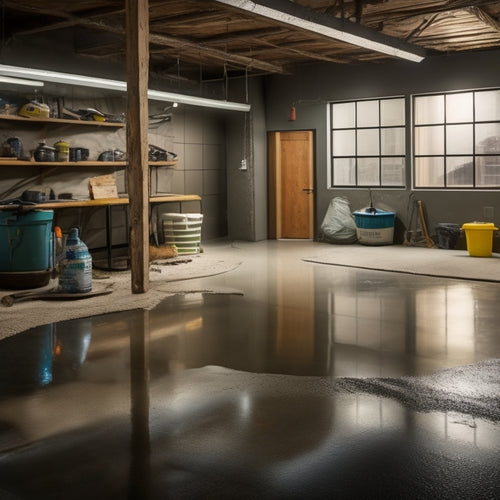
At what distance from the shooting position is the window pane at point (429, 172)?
11703 millimetres

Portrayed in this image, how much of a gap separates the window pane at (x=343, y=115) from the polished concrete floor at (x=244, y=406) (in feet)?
19.2

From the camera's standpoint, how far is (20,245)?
7.79 metres

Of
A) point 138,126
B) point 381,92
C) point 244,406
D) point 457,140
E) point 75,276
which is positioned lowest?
point 244,406

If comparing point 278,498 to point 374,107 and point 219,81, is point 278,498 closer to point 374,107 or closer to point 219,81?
point 374,107

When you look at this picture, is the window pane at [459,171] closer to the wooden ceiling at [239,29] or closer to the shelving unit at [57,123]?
the wooden ceiling at [239,29]

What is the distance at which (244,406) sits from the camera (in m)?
3.96

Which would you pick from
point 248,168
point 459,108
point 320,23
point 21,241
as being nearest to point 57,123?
point 21,241

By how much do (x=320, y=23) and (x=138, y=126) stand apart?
2.26 metres

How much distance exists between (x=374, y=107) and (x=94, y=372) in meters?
8.72

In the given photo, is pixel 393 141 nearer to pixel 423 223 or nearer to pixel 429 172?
pixel 429 172

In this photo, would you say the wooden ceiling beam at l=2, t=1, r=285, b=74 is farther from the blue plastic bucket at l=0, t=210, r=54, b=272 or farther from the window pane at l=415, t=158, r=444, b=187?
the window pane at l=415, t=158, r=444, b=187

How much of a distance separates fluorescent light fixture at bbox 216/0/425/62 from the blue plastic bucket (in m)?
3.14

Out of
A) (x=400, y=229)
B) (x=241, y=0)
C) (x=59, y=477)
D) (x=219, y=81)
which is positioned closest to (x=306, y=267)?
(x=400, y=229)

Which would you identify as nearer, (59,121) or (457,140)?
(59,121)
